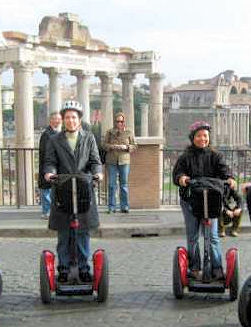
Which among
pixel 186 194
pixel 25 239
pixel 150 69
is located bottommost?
pixel 25 239

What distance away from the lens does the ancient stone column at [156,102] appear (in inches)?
1412

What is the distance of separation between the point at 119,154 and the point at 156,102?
80.5 feet

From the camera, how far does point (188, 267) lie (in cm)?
654

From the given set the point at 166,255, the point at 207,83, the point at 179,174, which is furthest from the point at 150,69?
the point at 207,83

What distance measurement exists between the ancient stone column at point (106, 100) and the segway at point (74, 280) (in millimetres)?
29011

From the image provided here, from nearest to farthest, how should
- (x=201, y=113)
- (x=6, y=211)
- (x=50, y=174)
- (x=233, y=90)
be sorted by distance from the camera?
(x=50, y=174) → (x=6, y=211) → (x=201, y=113) → (x=233, y=90)

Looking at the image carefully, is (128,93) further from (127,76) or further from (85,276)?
(85,276)

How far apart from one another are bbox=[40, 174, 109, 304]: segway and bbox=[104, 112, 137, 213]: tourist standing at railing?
5419 millimetres

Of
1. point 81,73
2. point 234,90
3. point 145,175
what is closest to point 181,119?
point 234,90

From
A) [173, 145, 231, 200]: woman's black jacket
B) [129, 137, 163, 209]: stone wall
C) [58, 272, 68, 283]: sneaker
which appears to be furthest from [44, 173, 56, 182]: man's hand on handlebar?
[129, 137, 163, 209]: stone wall

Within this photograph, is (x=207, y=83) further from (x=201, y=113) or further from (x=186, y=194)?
(x=186, y=194)

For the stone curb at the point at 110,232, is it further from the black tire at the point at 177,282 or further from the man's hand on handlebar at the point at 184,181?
the man's hand on handlebar at the point at 184,181

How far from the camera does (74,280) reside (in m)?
6.29

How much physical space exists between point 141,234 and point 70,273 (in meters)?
4.50
